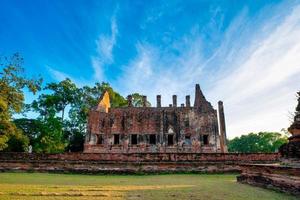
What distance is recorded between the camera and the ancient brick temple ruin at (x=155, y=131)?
74.5 ft

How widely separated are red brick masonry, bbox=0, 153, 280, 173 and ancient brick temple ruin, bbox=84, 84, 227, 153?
9.73 m

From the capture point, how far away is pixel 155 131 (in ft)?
77.2

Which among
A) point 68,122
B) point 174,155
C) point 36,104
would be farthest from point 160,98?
point 174,155

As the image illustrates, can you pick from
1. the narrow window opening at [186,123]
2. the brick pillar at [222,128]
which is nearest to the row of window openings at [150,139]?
the narrow window opening at [186,123]

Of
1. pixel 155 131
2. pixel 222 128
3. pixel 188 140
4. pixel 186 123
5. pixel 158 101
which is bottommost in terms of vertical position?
pixel 188 140

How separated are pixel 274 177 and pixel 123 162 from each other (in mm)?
7937

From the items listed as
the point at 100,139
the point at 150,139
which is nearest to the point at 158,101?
the point at 150,139

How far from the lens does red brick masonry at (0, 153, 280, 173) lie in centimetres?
1227

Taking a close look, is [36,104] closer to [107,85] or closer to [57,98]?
[57,98]

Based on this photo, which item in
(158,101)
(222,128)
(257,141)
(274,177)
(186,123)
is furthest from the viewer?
(257,141)

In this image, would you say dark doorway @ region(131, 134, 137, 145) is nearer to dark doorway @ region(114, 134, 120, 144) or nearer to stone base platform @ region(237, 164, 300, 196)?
dark doorway @ region(114, 134, 120, 144)

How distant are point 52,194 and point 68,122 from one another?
98.8ft

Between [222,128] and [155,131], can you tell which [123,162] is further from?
[222,128]

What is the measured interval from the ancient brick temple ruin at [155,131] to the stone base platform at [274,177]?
15.3 metres
